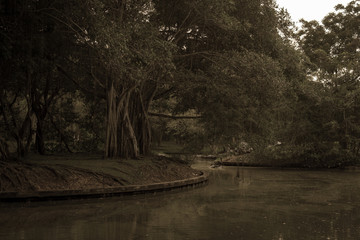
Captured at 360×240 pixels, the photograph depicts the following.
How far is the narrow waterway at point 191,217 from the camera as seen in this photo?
8492 mm

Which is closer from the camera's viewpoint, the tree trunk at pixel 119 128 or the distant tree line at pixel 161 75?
the distant tree line at pixel 161 75

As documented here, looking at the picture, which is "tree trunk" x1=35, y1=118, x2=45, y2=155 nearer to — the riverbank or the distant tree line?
the distant tree line

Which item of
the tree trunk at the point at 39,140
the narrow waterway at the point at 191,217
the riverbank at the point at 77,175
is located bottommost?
the narrow waterway at the point at 191,217

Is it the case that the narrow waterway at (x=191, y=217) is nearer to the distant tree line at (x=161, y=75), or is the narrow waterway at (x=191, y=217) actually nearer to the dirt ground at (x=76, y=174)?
the dirt ground at (x=76, y=174)

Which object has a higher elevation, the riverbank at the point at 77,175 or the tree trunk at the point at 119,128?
the tree trunk at the point at 119,128

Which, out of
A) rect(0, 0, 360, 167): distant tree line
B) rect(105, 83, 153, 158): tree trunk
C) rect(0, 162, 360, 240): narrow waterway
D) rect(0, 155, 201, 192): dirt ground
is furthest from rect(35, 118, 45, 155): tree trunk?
rect(0, 162, 360, 240): narrow waterway

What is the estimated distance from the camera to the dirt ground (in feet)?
43.5

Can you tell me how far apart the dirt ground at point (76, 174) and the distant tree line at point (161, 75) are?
1653 mm

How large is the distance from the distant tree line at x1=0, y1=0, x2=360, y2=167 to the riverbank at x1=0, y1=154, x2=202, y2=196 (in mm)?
1701

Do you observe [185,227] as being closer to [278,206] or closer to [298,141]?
[278,206]

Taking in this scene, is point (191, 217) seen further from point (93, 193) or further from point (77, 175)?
point (77, 175)

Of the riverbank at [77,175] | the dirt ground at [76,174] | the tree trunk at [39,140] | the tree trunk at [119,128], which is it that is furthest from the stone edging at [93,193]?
the tree trunk at [39,140]

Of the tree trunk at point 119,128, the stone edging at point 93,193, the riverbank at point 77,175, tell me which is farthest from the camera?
the tree trunk at point 119,128

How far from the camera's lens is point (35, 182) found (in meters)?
13.5
